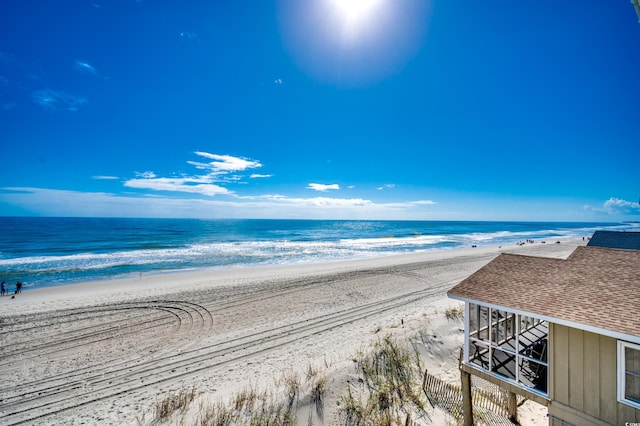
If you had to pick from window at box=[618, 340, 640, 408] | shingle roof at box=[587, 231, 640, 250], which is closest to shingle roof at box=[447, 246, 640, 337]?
window at box=[618, 340, 640, 408]

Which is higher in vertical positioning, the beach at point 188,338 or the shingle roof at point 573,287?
the shingle roof at point 573,287

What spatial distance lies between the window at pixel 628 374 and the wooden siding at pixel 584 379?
0.08 meters

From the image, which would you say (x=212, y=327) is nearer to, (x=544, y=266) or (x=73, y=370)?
(x=73, y=370)

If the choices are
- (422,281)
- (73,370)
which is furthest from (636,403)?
(422,281)

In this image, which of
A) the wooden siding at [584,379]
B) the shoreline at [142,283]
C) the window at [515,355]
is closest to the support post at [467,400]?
the window at [515,355]

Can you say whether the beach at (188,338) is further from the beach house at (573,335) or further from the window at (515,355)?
the beach house at (573,335)

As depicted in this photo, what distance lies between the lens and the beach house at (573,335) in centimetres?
511

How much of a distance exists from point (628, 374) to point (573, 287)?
170 cm

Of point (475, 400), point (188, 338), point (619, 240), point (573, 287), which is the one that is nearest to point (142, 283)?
point (188, 338)

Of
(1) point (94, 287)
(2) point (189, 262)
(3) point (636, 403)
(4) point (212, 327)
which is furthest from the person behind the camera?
(2) point (189, 262)

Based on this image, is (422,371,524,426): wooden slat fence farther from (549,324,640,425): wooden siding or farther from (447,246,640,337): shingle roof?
(447,246,640,337): shingle roof

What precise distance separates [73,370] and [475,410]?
13.4 m

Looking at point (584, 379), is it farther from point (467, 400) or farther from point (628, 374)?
point (467, 400)

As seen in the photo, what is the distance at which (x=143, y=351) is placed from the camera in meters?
11.6
